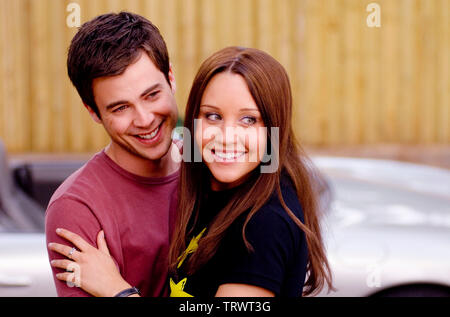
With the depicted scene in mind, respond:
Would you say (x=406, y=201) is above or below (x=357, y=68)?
below

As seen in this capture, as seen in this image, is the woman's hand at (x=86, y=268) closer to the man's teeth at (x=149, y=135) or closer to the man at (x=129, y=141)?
the man at (x=129, y=141)

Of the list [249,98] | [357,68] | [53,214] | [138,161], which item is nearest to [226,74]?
[249,98]

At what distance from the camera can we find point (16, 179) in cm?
361

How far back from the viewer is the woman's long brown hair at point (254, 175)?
146cm

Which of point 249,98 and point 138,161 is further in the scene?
point 138,161

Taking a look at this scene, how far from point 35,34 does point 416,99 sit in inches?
178

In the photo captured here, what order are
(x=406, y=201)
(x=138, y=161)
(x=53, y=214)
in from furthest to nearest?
(x=406, y=201) → (x=138, y=161) → (x=53, y=214)

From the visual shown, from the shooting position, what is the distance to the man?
5.48ft

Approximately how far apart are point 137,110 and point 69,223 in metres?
0.37

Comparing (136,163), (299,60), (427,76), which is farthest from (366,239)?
(427,76)

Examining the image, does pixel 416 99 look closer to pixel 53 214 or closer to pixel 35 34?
pixel 35 34

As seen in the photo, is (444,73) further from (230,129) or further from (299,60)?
(230,129)

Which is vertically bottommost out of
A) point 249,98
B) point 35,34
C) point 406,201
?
point 406,201

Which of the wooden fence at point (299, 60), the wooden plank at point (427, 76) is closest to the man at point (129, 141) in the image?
the wooden fence at point (299, 60)
